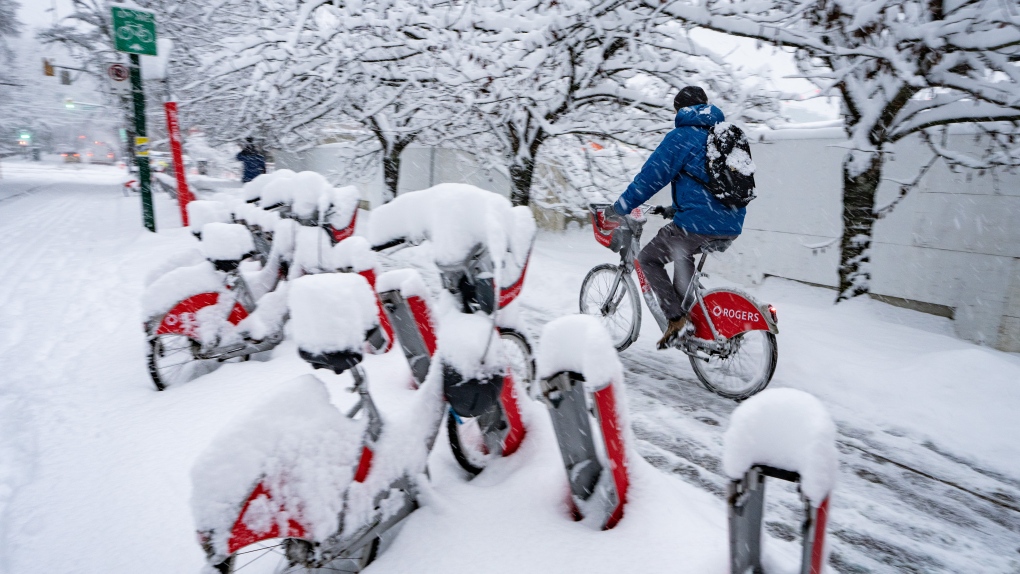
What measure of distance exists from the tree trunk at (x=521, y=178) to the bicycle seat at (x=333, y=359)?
7.17m

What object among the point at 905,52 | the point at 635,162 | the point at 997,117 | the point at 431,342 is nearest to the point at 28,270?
the point at 431,342

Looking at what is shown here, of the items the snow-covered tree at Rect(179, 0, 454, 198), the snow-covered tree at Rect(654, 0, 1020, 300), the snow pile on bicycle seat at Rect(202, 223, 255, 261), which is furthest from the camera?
the snow-covered tree at Rect(179, 0, 454, 198)

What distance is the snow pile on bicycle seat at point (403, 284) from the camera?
2.57 meters

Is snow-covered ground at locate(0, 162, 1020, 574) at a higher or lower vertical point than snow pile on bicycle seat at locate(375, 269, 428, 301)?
lower

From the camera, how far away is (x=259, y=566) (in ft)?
6.51

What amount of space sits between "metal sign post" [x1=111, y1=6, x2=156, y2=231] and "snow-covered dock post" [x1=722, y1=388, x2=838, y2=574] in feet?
38.2

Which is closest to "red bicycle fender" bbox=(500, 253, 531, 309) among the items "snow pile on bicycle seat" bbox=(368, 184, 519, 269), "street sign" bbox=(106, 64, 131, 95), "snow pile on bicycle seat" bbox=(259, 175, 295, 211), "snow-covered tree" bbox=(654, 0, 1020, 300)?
"snow pile on bicycle seat" bbox=(368, 184, 519, 269)

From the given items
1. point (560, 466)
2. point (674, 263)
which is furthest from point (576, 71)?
point (560, 466)

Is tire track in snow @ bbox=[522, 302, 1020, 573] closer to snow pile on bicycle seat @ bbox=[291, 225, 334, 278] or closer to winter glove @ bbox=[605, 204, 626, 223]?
winter glove @ bbox=[605, 204, 626, 223]

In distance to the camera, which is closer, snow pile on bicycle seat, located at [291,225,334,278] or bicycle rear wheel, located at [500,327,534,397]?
bicycle rear wheel, located at [500,327,534,397]

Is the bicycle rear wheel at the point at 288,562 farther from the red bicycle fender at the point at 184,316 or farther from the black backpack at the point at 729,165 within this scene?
the black backpack at the point at 729,165

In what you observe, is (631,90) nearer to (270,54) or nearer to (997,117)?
(997,117)

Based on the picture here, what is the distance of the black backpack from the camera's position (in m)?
3.69

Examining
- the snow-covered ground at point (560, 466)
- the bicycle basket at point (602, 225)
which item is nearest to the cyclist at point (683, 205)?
the bicycle basket at point (602, 225)
